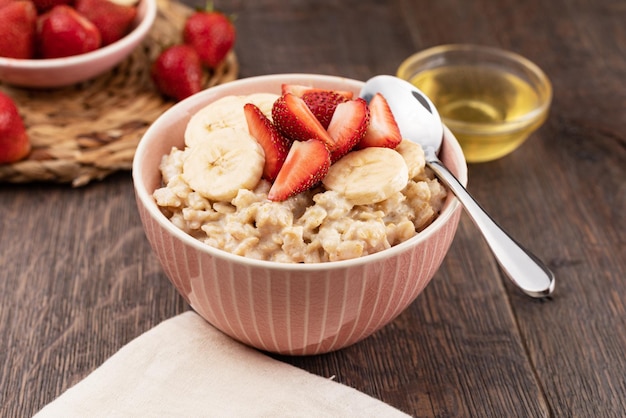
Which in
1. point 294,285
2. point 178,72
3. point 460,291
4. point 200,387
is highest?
point 294,285

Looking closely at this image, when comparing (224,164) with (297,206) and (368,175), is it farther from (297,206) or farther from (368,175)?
(368,175)

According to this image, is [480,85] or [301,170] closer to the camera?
[301,170]

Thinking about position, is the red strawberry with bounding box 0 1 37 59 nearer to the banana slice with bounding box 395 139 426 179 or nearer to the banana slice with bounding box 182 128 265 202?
the banana slice with bounding box 182 128 265 202

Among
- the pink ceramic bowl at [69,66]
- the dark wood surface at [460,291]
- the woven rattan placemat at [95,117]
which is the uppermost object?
the pink ceramic bowl at [69,66]

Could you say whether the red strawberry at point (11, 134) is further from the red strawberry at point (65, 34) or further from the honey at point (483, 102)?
the honey at point (483, 102)

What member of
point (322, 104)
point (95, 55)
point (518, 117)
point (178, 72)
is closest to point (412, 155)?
point (322, 104)

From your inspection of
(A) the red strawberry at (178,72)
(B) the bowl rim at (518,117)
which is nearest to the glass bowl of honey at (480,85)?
(B) the bowl rim at (518,117)

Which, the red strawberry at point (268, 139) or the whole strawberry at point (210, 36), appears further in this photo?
the whole strawberry at point (210, 36)
